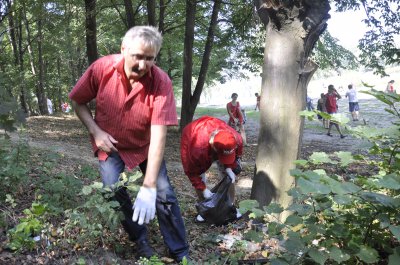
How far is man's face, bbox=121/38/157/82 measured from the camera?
2.62 metres

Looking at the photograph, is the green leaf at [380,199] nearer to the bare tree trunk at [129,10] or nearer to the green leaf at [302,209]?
the green leaf at [302,209]

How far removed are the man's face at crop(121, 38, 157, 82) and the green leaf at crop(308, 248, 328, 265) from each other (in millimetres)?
1653

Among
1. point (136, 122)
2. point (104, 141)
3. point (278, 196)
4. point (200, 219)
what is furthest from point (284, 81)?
point (104, 141)

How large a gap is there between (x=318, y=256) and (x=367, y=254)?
1.02 ft

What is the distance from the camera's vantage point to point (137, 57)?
267 centimetres

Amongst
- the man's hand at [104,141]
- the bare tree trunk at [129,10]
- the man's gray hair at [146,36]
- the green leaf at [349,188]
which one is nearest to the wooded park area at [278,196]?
the green leaf at [349,188]

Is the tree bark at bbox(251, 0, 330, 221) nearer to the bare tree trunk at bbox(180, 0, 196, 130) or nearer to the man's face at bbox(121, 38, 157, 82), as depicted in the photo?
the man's face at bbox(121, 38, 157, 82)

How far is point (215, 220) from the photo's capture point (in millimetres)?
4242

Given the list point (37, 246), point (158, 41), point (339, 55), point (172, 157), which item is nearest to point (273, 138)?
point (158, 41)

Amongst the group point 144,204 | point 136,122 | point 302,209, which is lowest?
point 144,204

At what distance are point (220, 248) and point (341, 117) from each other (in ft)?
5.98

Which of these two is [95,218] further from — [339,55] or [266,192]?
[339,55]

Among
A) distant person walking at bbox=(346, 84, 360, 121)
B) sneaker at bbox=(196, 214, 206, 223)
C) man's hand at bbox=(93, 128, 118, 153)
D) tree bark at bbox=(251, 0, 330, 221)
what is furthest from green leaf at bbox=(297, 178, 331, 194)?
distant person walking at bbox=(346, 84, 360, 121)

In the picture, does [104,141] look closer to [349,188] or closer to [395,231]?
[349,188]
